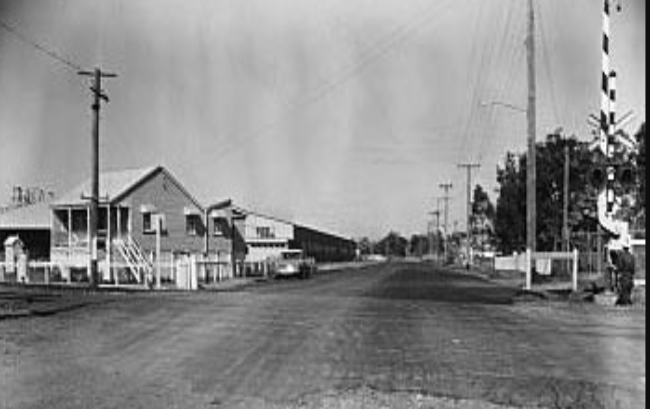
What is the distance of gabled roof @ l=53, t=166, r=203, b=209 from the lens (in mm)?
45125

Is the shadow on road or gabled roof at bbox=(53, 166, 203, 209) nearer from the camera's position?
the shadow on road

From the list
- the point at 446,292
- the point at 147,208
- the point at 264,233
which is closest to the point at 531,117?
the point at 446,292

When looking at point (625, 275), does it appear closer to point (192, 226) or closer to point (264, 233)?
point (192, 226)

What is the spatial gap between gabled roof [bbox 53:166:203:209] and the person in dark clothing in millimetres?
27075

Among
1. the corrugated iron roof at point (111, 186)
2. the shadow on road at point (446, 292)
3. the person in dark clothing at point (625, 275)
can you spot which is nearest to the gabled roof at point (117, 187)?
the corrugated iron roof at point (111, 186)

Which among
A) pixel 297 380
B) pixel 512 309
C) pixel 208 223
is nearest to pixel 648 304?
pixel 297 380

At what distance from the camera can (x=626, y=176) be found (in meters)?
9.95

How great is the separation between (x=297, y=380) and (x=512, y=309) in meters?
12.1

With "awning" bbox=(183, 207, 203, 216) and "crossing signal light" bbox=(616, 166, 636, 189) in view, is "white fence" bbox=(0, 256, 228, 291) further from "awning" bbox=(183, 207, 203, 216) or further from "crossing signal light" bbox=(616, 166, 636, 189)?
"crossing signal light" bbox=(616, 166, 636, 189)

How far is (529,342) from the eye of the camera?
1216 centimetres

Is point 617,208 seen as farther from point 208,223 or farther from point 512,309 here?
point 208,223

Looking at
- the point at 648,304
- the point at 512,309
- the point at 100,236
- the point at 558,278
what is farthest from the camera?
the point at 100,236

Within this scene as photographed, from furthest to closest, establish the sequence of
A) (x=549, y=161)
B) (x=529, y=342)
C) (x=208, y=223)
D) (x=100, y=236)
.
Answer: (x=549, y=161), (x=208, y=223), (x=100, y=236), (x=529, y=342)

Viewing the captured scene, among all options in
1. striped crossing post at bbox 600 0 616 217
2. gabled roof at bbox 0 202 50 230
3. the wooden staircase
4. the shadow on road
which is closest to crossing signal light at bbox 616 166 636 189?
striped crossing post at bbox 600 0 616 217
